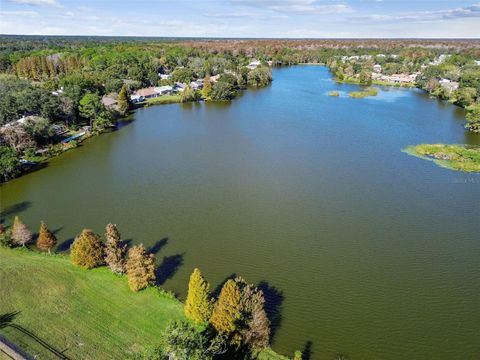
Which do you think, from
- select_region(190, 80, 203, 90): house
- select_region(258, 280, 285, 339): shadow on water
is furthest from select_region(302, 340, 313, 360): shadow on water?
select_region(190, 80, 203, 90): house

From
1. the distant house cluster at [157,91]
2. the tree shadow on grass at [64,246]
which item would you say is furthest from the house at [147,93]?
the tree shadow on grass at [64,246]

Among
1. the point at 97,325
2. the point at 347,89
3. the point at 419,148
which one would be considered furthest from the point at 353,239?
the point at 347,89

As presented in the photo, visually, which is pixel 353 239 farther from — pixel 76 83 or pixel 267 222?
pixel 76 83

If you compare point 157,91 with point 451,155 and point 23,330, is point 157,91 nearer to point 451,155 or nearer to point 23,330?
point 451,155

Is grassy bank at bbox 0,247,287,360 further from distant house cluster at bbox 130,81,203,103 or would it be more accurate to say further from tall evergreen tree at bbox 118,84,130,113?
distant house cluster at bbox 130,81,203,103

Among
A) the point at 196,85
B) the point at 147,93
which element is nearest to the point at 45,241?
the point at 147,93

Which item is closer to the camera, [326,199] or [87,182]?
[326,199]

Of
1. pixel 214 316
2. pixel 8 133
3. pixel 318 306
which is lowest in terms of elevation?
pixel 318 306
